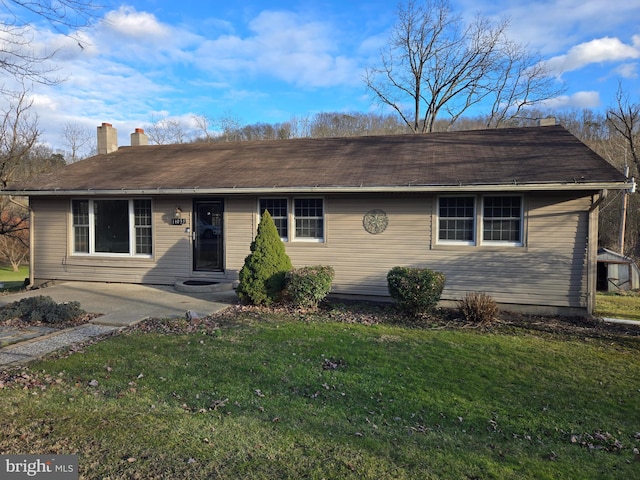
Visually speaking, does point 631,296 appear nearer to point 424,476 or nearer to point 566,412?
point 566,412

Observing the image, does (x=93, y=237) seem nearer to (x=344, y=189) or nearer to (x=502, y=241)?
(x=344, y=189)

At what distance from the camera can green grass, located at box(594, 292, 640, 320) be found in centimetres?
884

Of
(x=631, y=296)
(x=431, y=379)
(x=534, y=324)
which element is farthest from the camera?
(x=631, y=296)

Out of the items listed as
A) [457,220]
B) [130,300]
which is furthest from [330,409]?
[130,300]

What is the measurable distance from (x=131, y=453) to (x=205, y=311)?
5.03 m

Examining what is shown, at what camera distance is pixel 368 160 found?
10727 millimetres

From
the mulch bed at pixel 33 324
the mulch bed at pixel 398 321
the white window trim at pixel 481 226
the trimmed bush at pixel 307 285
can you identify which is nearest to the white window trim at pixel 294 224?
the trimmed bush at pixel 307 285

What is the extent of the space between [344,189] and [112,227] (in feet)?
21.4

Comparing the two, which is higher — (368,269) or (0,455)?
(368,269)

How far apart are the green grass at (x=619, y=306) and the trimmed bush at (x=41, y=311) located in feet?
33.9

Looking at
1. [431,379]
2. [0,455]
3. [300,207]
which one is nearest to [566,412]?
[431,379]

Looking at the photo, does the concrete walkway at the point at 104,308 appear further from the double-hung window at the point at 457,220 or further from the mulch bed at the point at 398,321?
the double-hung window at the point at 457,220

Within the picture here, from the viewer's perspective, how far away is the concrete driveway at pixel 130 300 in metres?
7.73

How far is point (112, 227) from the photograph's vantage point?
11.1 meters
